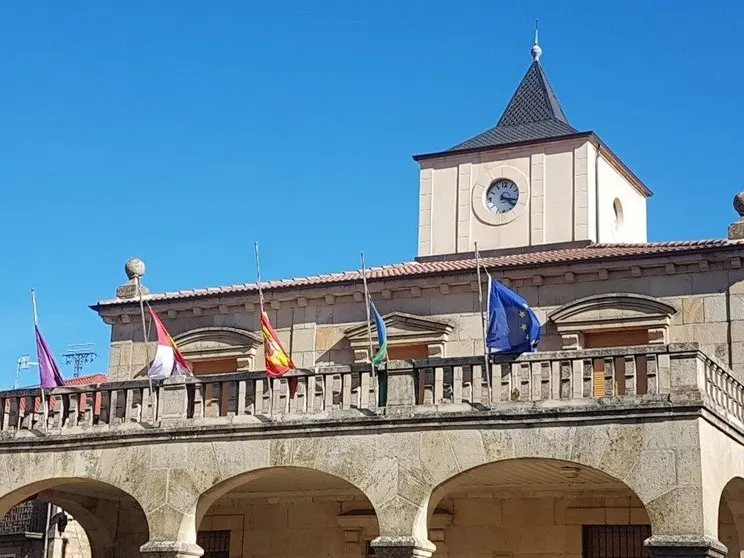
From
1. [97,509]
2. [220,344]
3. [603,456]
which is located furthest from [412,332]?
[603,456]

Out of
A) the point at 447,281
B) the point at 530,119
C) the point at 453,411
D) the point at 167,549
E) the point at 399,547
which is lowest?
the point at 167,549

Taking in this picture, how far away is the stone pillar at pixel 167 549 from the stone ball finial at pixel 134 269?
915 cm

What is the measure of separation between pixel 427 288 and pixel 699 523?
890 centimetres

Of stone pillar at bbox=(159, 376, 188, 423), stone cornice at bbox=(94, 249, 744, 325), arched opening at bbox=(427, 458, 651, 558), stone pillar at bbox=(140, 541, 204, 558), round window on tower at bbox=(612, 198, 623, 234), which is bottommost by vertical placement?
stone pillar at bbox=(140, 541, 204, 558)

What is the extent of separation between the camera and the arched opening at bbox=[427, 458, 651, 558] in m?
21.5

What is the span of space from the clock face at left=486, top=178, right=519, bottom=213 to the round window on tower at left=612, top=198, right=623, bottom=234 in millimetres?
2773

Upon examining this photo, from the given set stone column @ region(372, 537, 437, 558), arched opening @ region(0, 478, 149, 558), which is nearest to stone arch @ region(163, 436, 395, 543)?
stone column @ region(372, 537, 437, 558)

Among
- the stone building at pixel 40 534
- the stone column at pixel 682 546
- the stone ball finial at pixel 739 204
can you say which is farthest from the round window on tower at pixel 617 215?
the stone building at pixel 40 534

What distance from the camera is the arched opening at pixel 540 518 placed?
21.5 m

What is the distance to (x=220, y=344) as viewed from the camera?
25.9 metres

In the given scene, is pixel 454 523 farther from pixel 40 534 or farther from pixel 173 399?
pixel 40 534

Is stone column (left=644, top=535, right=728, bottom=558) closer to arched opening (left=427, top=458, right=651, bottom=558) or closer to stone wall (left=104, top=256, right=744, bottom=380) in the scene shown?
arched opening (left=427, top=458, right=651, bottom=558)

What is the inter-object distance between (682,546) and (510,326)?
399 centimetres

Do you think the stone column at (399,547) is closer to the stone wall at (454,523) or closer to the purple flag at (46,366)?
the stone wall at (454,523)
